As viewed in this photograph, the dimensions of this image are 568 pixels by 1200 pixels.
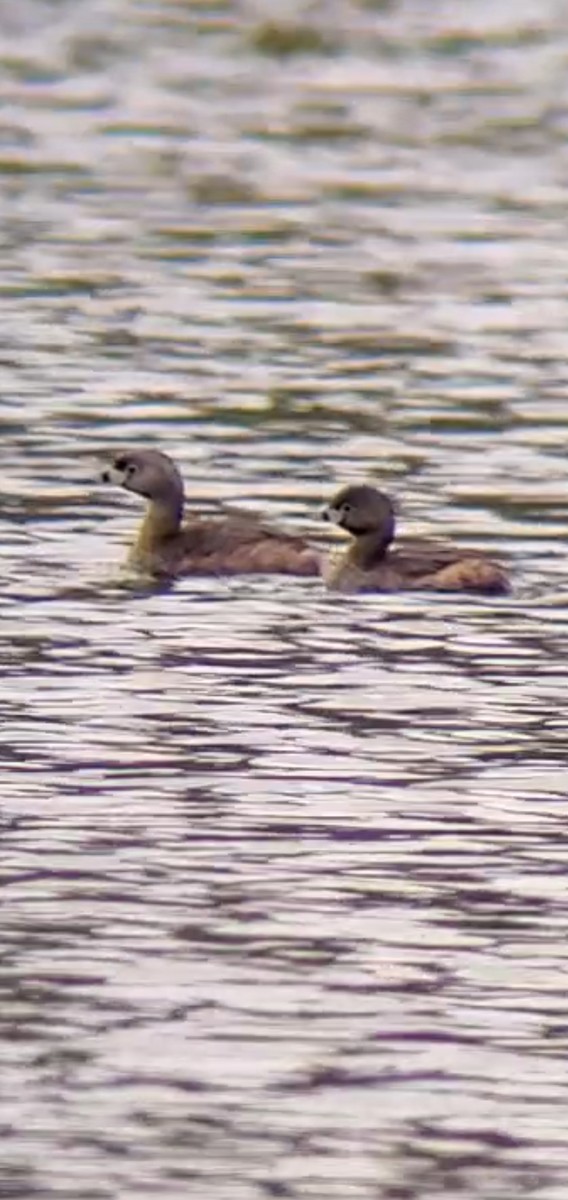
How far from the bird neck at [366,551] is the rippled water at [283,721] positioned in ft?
1.12

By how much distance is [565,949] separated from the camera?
39.1 feet

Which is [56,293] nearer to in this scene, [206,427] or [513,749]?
[206,427]

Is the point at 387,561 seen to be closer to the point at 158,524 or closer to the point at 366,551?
the point at 366,551

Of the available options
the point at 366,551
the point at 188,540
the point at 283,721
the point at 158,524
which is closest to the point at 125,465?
the point at 158,524

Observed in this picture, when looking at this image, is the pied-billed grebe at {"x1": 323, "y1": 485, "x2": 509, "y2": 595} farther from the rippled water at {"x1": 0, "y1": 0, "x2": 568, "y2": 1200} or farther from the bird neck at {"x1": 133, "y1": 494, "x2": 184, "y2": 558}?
the bird neck at {"x1": 133, "y1": 494, "x2": 184, "y2": 558}

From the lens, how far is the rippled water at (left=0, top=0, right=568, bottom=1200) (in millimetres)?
10523

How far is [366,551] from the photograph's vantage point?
18328 millimetres

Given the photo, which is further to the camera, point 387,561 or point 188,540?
point 188,540

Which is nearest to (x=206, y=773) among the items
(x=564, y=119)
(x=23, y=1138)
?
(x=23, y=1138)

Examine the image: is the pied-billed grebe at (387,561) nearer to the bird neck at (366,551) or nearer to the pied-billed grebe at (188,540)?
the bird neck at (366,551)

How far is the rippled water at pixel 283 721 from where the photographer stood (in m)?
10.5

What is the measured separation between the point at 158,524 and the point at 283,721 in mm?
4204

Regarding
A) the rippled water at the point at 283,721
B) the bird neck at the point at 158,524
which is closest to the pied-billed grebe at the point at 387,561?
the rippled water at the point at 283,721

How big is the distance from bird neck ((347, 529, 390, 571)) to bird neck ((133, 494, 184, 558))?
992 millimetres
